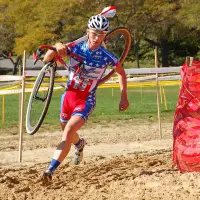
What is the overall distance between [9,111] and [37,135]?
7.17 metres

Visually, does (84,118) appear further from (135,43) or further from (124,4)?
(135,43)

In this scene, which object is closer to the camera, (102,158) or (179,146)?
(179,146)

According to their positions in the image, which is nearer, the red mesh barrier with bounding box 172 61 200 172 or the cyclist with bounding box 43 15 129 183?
the cyclist with bounding box 43 15 129 183

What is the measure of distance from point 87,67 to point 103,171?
163cm

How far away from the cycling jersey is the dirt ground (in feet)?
3.26

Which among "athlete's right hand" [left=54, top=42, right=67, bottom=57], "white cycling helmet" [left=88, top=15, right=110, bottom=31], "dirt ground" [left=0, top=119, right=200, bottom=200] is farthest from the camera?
"white cycling helmet" [left=88, top=15, right=110, bottom=31]

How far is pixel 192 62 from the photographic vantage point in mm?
8891

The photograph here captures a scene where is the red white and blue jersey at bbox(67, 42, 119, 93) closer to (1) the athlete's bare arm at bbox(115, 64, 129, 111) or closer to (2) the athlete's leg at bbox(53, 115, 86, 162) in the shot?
(1) the athlete's bare arm at bbox(115, 64, 129, 111)

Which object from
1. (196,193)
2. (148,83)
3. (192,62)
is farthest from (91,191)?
(148,83)

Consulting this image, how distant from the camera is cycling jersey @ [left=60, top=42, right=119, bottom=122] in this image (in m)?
8.09

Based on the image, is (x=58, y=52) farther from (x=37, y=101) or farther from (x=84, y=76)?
(x=37, y=101)

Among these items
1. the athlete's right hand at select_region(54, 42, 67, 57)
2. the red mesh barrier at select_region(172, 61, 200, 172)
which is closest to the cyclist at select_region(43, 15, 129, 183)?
the athlete's right hand at select_region(54, 42, 67, 57)

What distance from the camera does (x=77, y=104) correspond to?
8164 mm

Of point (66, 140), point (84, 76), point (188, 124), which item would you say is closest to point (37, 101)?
point (84, 76)
